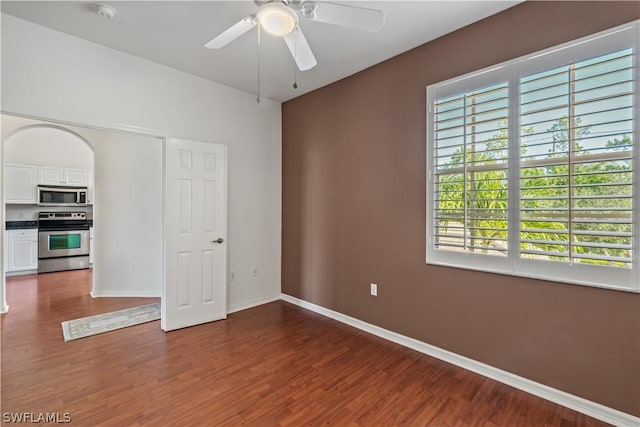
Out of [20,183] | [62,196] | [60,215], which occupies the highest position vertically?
[20,183]

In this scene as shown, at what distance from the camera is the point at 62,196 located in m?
6.13

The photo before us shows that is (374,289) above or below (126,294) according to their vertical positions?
above

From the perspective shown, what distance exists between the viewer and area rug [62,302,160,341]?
309 cm

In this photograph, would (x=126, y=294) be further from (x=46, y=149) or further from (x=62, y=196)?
(x=46, y=149)

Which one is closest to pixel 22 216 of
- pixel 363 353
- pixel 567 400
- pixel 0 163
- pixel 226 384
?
pixel 0 163

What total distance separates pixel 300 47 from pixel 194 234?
2.44 meters

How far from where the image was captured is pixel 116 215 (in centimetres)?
448

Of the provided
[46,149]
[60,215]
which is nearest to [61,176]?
[46,149]

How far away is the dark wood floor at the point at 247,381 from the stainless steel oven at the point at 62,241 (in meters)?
3.06

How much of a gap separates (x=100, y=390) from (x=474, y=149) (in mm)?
3528

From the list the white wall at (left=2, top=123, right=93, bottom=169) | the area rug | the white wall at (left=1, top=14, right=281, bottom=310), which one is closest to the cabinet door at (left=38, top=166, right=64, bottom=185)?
the white wall at (left=2, top=123, right=93, bottom=169)

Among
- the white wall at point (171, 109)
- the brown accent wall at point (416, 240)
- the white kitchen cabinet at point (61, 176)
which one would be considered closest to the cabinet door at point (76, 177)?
the white kitchen cabinet at point (61, 176)

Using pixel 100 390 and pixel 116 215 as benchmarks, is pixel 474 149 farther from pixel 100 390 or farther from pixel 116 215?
pixel 116 215

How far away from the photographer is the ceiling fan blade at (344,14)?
1.61 meters
